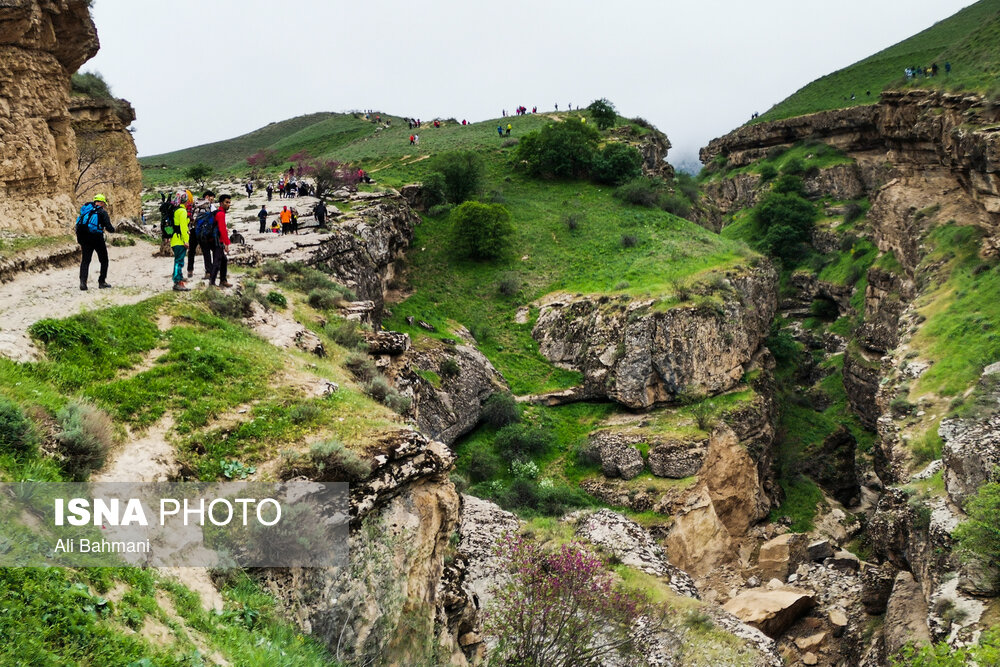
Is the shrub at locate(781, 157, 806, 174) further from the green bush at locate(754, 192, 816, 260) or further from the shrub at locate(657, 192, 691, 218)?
the shrub at locate(657, 192, 691, 218)

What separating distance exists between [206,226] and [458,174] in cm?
3284

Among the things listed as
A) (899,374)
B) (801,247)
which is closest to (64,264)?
(899,374)

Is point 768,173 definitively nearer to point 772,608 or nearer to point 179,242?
point 772,608

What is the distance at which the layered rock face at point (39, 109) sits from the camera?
16.3 meters

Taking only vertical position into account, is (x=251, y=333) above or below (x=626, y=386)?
above

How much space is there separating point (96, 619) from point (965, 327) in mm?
33510

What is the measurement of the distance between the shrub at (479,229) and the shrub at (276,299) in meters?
24.0

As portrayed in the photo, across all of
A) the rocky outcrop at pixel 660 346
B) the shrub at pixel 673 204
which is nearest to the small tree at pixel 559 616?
the rocky outcrop at pixel 660 346

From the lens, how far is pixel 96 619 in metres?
5.02

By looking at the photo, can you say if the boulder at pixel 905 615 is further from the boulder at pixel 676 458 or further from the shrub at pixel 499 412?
the shrub at pixel 499 412

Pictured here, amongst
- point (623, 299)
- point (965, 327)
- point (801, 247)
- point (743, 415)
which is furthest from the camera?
point (801, 247)

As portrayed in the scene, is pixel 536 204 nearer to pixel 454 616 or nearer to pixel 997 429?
pixel 997 429

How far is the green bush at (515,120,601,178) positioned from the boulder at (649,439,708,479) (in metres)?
30.4

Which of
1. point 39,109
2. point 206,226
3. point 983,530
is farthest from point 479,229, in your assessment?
point 983,530
